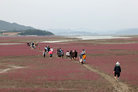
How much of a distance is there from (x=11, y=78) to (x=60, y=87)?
4838mm

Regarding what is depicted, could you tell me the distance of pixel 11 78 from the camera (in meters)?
17.7

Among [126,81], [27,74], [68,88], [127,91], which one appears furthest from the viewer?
[27,74]

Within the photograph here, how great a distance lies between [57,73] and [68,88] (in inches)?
208

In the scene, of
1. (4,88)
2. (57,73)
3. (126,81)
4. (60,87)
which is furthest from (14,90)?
(126,81)

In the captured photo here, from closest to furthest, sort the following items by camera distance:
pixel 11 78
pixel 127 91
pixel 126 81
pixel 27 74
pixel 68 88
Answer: pixel 127 91
pixel 68 88
pixel 126 81
pixel 11 78
pixel 27 74

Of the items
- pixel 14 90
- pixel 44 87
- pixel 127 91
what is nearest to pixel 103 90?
pixel 127 91

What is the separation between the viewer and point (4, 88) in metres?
14.5

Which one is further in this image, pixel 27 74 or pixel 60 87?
pixel 27 74

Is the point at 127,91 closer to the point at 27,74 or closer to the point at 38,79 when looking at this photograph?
the point at 38,79

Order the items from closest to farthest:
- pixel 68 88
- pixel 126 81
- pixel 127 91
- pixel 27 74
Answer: pixel 127 91 → pixel 68 88 → pixel 126 81 → pixel 27 74

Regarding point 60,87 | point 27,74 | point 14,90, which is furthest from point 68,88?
point 27,74

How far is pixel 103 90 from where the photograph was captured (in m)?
14.0

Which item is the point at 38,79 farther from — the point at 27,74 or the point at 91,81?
the point at 91,81

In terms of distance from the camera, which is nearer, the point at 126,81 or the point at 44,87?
the point at 44,87
